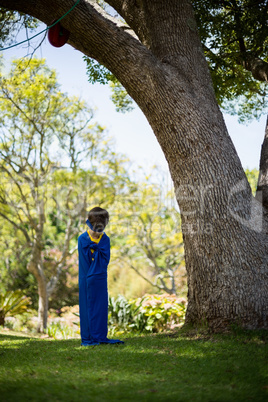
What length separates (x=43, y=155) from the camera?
459 inches

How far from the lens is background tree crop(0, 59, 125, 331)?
10781mm

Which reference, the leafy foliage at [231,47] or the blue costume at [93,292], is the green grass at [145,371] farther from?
the leafy foliage at [231,47]

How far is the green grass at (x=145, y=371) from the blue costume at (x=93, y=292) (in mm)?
324

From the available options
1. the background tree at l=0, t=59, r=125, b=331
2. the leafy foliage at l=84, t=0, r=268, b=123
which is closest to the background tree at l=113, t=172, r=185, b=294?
the background tree at l=0, t=59, r=125, b=331


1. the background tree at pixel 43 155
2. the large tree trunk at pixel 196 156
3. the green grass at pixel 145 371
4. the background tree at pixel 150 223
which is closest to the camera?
the green grass at pixel 145 371

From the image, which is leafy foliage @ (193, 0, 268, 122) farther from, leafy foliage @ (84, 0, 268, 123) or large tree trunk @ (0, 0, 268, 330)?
large tree trunk @ (0, 0, 268, 330)

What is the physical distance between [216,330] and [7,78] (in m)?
9.70

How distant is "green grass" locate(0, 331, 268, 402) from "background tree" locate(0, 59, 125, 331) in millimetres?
7403

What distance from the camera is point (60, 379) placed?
2529mm

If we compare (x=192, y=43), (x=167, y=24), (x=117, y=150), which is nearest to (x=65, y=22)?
(x=167, y=24)

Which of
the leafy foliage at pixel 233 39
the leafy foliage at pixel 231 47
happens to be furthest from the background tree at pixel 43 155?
the leafy foliage at pixel 233 39

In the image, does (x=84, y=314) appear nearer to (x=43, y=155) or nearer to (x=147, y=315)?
(x=147, y=315)

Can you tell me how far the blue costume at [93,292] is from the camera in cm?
415

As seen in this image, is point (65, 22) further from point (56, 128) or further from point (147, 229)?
point (147, 229)
